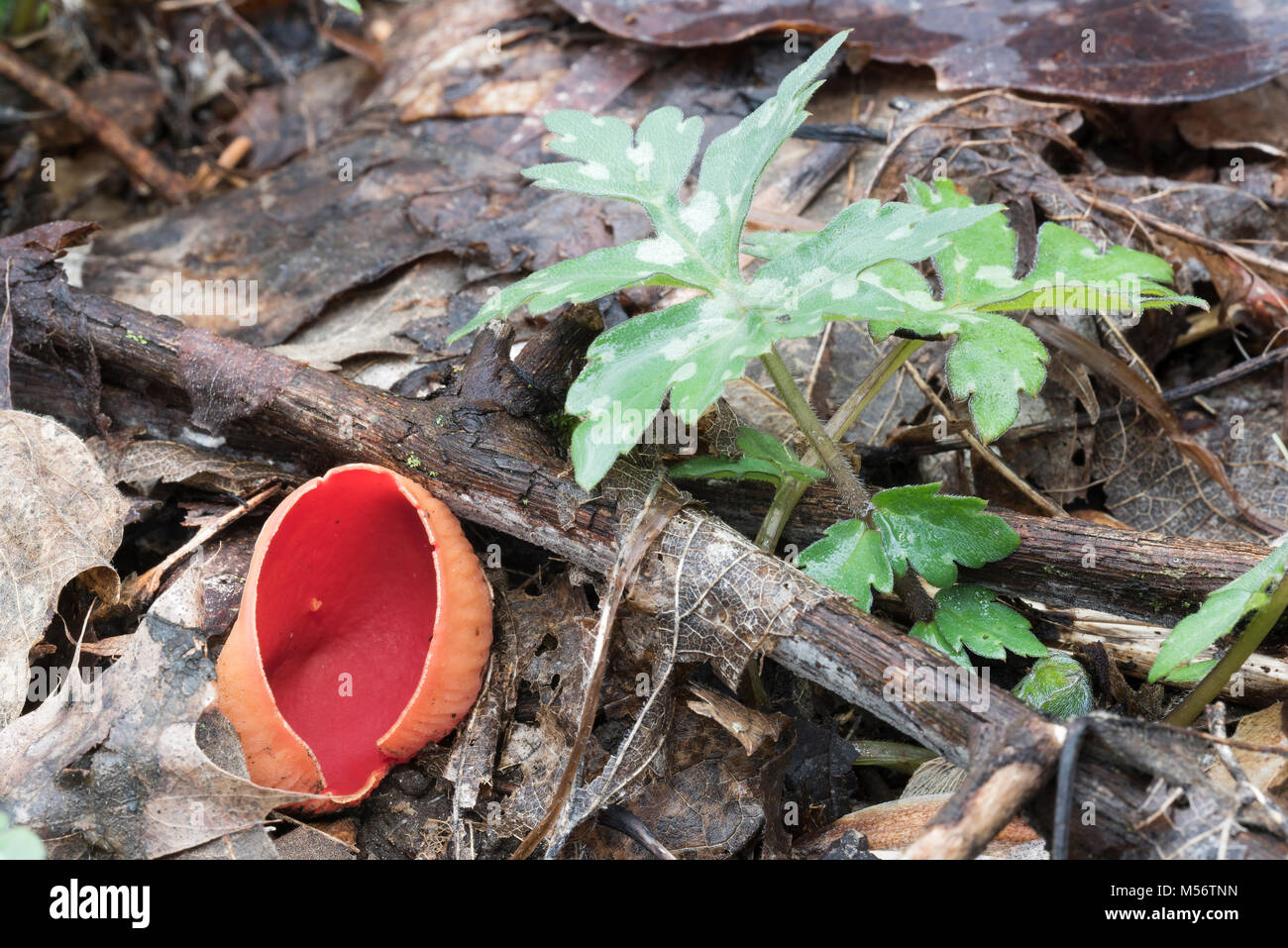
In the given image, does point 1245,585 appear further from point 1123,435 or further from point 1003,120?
point 1003,120

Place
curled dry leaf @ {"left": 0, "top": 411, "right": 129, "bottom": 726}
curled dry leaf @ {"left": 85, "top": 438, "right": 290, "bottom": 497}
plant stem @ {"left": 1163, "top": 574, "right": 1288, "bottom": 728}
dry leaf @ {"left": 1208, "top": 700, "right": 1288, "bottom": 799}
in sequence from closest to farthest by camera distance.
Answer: dry leaf @ {"left": 1208, "top": 700, "right": 1288, "bottom": 799} → plant stem @ {"left": 1163, "top": 574, "right": 1288, "bottom": 728} → curled dry leaf @ {"left": 0, "top": 411, "right": 129, "bottom": 726} → curled dry leaf @ {"left": 85, "top": 438, "right": 290, "bottom": 497}

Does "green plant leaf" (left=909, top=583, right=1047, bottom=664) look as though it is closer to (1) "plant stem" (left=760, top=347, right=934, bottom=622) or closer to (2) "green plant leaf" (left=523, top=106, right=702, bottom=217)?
(1) "plant stem" (left=760, top=347, right=934, bottom=622)

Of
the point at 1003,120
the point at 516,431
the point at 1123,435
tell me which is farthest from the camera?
the point at 1003,120

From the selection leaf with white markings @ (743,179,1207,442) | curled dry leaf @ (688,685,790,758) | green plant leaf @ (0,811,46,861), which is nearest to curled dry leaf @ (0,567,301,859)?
green plant leaf @ (0,811,46,861)

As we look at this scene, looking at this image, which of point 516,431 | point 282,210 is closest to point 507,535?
point 516,431

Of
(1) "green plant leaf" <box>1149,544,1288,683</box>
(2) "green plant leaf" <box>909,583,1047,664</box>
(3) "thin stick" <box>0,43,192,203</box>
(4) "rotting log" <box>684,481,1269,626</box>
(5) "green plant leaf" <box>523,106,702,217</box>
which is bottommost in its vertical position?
(2) "green plant leaf" <box>909,583,1047,664</box>
